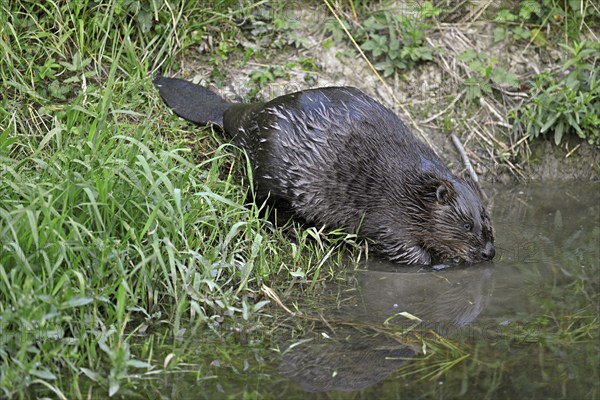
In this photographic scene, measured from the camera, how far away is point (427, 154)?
575cm

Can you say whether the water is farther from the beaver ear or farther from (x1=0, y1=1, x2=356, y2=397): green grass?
the beaver ear

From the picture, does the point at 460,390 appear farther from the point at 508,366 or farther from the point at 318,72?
the point at 318,72

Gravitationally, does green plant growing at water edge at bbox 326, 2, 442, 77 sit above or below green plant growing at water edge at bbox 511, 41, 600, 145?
above

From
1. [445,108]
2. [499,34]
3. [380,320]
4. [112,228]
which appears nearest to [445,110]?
[445,108]

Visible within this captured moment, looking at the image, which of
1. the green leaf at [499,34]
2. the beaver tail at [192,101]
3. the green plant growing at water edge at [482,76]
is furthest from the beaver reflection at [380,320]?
the green leaf at [499,34]

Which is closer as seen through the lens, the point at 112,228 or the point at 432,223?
the point at 112,228

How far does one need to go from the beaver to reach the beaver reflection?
0.24 meters

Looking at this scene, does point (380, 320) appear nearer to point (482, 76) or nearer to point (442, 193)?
point (442, 193)

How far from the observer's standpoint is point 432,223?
557cm

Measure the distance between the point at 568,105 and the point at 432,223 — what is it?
1.76m

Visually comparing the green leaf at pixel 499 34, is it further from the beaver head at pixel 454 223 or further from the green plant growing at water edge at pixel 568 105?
the beaver head at pixel 454 223

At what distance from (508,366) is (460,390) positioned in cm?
32

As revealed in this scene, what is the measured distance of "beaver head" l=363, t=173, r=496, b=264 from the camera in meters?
5.45

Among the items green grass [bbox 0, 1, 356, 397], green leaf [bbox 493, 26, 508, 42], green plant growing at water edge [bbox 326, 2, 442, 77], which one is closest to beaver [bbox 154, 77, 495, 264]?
green grass [bbox 0, 1, 356, 397]
